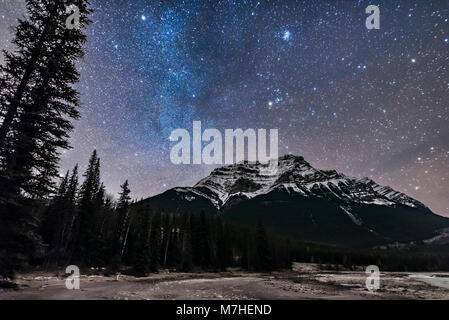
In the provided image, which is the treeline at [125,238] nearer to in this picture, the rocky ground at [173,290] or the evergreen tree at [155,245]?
the evergreen tree at [155,245]

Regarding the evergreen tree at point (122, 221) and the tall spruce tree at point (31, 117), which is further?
the evergreen tree at point (122, 221)

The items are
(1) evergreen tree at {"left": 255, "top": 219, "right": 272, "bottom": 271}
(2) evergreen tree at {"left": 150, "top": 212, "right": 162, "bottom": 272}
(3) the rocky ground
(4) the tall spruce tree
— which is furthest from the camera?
(1) evergreen tree at {"left": 255, "top": 219, "right": 272, "bottom": 271}

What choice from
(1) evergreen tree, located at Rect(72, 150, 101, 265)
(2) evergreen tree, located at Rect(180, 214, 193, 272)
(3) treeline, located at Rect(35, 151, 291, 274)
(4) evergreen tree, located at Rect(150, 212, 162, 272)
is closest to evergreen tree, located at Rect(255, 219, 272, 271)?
(3) treeline, located at Rect(35, 151, 291, 274)

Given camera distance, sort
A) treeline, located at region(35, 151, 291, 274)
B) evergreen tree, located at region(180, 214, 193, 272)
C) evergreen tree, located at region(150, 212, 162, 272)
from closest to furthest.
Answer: treeline, located at region(35, 151, 291, 274) → evergreen tree, located at region(150, 212, 162, 272) → evergreen tree, located at region(180, 214, 193, 272)

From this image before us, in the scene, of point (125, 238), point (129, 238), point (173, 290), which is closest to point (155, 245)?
point (125, 238)

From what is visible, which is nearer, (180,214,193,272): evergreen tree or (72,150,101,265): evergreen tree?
(72,150,101,265): evergreen tree

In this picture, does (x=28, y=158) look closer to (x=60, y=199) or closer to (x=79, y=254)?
(x=79, y=254)

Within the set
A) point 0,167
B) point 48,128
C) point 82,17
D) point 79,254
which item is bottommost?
point 79,254

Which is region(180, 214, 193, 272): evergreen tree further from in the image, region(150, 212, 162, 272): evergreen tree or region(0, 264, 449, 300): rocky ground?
region(0, 264, 449, 300): rocky ground

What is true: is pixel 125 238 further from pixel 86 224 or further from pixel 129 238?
pixel 86 224

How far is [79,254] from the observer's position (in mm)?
45250

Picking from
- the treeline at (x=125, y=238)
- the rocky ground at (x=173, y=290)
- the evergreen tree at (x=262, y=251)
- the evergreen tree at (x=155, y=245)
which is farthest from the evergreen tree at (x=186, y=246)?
the rocky ground at (x=173, y=290)
